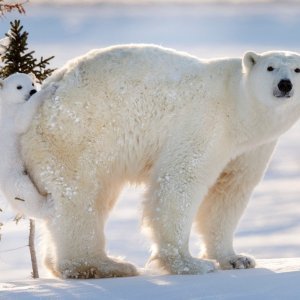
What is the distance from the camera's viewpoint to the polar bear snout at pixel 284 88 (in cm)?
899

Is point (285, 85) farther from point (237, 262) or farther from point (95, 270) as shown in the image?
point (95, 270)

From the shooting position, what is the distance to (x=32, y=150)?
917 cm

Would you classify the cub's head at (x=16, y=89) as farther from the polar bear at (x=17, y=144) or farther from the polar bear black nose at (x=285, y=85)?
the polar bear black nose at (x=285, y=85)

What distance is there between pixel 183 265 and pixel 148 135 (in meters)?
1.39

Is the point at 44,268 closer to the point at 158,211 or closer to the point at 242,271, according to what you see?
the point at 158,211

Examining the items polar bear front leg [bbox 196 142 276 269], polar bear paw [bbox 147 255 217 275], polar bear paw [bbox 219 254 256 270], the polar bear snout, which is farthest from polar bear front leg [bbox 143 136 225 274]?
the polar bear snout

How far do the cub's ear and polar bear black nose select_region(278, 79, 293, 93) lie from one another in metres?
0.50

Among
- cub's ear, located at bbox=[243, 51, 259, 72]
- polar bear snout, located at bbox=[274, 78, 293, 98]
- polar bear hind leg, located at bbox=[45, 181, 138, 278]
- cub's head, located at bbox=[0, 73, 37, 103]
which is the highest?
cub's ear, located at bbox=[243, 51, 259, 72]

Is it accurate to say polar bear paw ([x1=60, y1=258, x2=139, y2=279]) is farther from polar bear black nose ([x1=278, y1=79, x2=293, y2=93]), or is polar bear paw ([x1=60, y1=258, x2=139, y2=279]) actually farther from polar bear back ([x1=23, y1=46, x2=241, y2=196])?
polar bear black nose ([x1=278, y1=79, x2=293, y2=93])

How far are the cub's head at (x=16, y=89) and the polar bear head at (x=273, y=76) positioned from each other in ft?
7.48

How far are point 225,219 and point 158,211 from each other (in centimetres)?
118

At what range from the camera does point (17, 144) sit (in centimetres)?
928

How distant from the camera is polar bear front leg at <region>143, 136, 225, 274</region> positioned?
30.0 feet

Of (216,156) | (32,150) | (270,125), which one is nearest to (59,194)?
(32,150)
